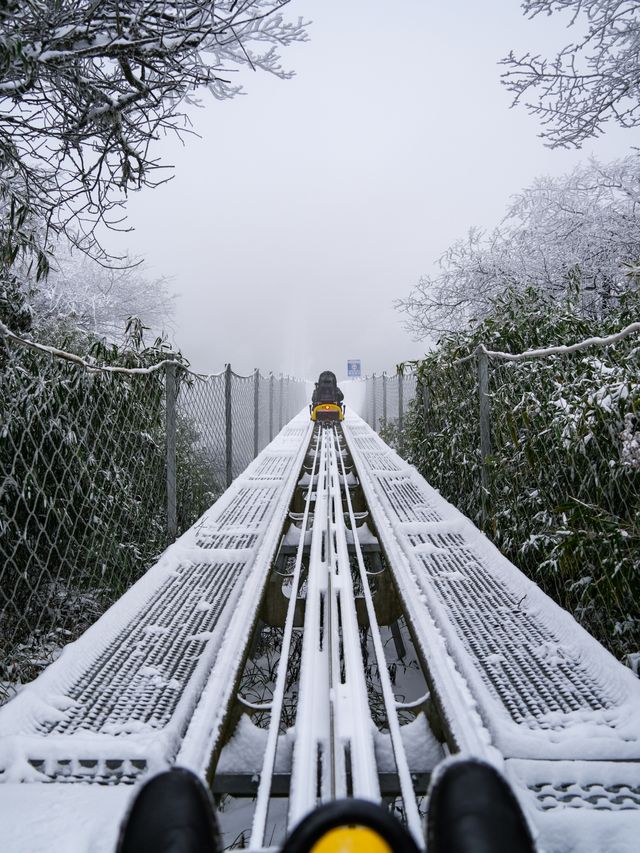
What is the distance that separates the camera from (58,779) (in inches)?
49.8

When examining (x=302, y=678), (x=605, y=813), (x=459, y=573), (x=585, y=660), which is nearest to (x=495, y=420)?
(x=459, y=573)

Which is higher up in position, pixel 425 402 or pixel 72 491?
pixel 425 402

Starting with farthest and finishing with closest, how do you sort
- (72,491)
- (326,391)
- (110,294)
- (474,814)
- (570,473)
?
1. (110,294)
2. (326,391)
3. (72,491)
4. (570,473)
5. (474,814)

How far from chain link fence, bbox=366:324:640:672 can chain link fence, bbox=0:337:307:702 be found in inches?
79.8

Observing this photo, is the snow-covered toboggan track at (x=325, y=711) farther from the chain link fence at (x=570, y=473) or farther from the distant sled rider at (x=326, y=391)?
the distant sled rider at (x=326, y=391)

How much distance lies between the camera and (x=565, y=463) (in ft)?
9.02

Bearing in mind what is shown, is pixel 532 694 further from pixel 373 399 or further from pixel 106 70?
pixel 373 399

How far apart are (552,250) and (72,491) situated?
817 centimetres

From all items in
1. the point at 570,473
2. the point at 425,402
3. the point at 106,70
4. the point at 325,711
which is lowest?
the point at 325,711

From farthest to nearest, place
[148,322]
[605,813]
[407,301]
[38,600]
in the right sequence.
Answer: [148,322] < [407,301] < [38,600] < [605,813]

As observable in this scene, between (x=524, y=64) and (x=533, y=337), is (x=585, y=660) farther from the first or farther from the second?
(x=524, y=64)

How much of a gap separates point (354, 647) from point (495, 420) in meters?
2.29

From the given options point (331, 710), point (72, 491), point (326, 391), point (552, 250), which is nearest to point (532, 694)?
point (331, 710)

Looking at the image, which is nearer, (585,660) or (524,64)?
(585,660)
